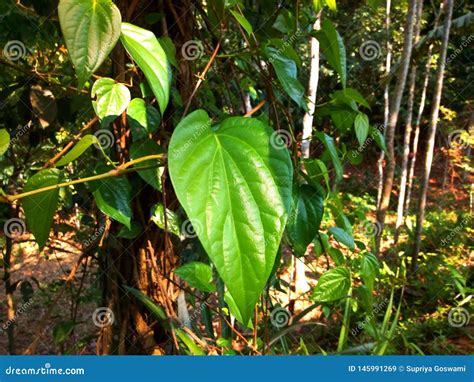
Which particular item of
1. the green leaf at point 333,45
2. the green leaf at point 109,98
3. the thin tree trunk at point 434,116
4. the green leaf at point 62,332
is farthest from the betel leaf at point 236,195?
the thin tree trunk at point 434,116

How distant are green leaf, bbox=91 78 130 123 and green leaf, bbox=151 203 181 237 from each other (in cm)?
17

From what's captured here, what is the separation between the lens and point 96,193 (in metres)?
0.57

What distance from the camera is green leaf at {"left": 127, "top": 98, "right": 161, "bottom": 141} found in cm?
57

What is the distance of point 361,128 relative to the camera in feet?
2.21

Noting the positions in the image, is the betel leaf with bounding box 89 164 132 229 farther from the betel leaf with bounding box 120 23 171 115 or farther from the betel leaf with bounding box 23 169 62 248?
the betel leaf with bounding box 120 23 171 115

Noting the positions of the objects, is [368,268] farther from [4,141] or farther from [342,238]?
[4,141]

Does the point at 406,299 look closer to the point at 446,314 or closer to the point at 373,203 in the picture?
the point at 446,314

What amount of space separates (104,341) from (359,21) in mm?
3786

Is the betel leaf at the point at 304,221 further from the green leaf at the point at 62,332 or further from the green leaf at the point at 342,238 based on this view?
the green leaf at the point at 62,332

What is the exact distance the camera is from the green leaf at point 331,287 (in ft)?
2.27

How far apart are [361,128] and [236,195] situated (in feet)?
1.32

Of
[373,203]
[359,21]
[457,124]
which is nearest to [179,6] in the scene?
[359,21]

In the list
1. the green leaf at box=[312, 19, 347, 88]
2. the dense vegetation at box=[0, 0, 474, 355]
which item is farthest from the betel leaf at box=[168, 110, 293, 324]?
the green leaf at box=[312, 19, 347, 88]

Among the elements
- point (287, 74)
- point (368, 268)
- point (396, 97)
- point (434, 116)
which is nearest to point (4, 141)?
point (287, 74)
